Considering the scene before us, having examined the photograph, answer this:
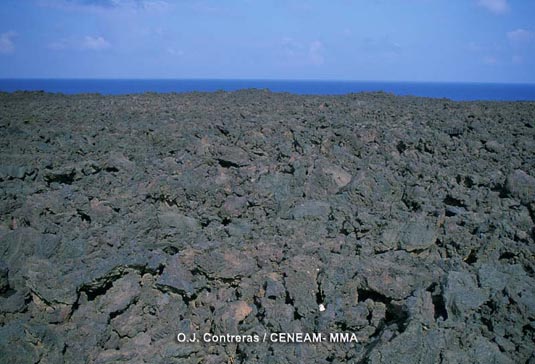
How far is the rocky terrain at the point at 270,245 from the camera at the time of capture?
324 cm

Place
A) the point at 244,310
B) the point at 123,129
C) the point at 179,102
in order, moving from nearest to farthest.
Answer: the point at 244,310 < the point at 123,129 < the point at 179,102

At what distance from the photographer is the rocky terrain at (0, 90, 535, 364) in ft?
10.6

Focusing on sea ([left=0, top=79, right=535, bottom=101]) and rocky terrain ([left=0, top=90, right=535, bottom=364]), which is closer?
rocky terrain ([left=0, top=90, right=535, bottom=364])

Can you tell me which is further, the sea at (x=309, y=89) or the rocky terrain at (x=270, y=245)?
the sea at (x=309, y=89)

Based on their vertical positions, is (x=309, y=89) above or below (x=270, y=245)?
above

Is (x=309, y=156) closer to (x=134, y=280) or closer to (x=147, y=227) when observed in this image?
(x=147, y=227)

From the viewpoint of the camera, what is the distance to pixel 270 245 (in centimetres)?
418

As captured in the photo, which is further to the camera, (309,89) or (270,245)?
(309,89)

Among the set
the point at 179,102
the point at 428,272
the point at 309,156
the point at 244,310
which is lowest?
the point at 244,310

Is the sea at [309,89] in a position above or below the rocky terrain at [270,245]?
above

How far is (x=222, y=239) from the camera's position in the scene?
442cm

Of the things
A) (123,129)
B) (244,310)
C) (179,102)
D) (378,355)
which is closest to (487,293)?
(378,355)

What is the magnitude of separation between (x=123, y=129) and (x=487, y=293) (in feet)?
21.2

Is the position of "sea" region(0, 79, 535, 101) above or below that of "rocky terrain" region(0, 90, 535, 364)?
above
